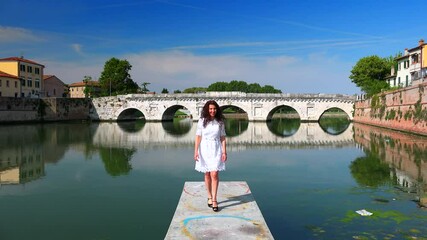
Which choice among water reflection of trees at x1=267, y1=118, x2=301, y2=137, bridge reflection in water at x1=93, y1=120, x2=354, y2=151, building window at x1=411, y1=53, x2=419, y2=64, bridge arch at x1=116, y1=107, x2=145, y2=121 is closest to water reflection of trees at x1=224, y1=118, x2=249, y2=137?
bridge reflection in water at x1=93, y1=120, x2=354, y2=151

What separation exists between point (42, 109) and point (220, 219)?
179 ft

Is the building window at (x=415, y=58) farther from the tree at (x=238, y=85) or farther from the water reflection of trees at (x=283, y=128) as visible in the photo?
the tree at (x=238, y=85)

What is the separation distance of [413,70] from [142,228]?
153ft

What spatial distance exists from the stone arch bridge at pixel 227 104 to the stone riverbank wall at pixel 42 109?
201cm

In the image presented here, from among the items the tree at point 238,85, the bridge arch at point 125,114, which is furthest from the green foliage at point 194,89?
the bridge arch at point 125,114

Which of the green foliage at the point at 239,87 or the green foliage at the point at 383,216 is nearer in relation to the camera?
the green foliage at the point at 383,216

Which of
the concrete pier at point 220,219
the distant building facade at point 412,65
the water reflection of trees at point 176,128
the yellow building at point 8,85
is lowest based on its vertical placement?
the water reflection of trees at point 176,128

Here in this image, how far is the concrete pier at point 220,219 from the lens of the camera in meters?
5.75

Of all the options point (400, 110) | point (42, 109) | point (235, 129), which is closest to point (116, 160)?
point (235, 129)

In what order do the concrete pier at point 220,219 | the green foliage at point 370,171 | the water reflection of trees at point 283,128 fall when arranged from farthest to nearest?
1. the water reflection of trees at point 283,128
2. the green foliage at point 370,171
3. the concrete pier at point 220,219

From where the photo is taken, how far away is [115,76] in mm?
75438

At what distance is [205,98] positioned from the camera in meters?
57.8

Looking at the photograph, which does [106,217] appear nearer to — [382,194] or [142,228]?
[142,228]

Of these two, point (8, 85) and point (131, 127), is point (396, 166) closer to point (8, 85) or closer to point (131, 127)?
point (131, 127)
